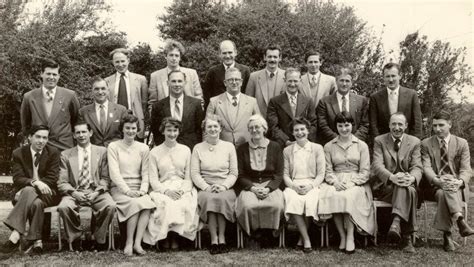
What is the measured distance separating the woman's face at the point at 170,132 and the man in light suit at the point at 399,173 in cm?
238

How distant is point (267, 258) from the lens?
204 inches

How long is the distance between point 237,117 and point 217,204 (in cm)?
123

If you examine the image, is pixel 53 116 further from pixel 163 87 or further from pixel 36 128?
pixel 163 87

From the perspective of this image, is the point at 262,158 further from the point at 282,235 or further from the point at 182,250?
the point at 182,250

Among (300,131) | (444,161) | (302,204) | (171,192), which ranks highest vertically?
(300,131)

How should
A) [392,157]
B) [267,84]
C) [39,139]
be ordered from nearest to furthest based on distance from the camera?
[39,139]
[392,157]
[267,84]

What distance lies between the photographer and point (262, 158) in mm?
5992

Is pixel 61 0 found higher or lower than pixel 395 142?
higher

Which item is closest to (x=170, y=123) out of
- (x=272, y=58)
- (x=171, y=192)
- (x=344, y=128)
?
(x=171, y=192)

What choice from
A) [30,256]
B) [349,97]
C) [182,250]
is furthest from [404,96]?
[30,256]

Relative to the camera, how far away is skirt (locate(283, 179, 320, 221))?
5602 mm

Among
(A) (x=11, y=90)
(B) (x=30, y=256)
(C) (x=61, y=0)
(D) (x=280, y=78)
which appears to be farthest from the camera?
(C) (x=61, y=0)

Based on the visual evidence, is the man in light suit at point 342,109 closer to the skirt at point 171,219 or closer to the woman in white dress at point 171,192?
the woman in white dress at point 171,192

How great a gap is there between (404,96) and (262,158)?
2027 mm
